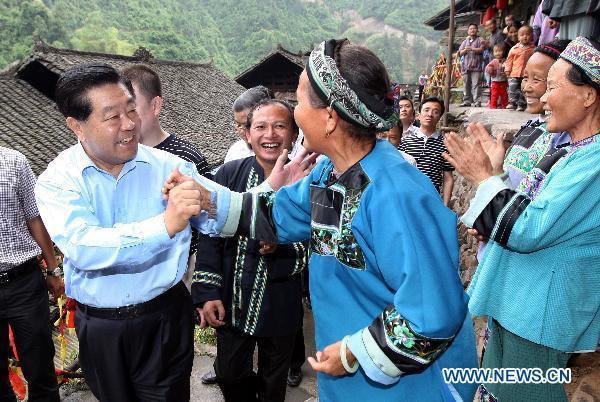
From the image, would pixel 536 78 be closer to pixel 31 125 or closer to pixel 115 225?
pixel 115 225

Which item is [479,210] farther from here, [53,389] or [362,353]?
[53,389]

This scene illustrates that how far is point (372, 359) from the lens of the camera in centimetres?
155

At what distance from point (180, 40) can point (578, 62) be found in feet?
168

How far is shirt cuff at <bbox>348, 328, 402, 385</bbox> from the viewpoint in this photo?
1.54m

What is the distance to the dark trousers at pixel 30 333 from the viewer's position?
3.29 m

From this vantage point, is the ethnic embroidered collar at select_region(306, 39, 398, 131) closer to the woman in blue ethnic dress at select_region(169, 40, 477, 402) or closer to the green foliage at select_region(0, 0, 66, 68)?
the woman in blue ethnic dress at select_region(169, 40, 477, 402)

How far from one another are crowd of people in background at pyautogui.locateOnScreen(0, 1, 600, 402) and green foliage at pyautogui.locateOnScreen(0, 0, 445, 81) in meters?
30.4

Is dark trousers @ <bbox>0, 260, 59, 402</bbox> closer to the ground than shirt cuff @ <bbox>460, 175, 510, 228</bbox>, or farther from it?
closer to the ground

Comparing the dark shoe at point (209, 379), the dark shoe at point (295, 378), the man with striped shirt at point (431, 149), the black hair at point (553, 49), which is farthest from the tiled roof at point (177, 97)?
the black hair at point (553, 49)

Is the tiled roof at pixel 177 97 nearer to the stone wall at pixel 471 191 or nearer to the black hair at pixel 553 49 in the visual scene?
the stone wall at pixel 471 191

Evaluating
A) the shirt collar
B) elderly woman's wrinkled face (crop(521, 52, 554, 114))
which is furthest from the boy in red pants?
the shirt collar

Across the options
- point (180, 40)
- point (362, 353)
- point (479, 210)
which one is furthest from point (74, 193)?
point (180, 40)

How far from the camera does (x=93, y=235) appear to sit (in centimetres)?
199

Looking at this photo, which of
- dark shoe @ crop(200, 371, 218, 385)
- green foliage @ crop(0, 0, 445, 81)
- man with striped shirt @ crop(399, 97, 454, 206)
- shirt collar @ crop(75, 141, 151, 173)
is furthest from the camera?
green foliage @ crop(0, 0, 445, 81)
